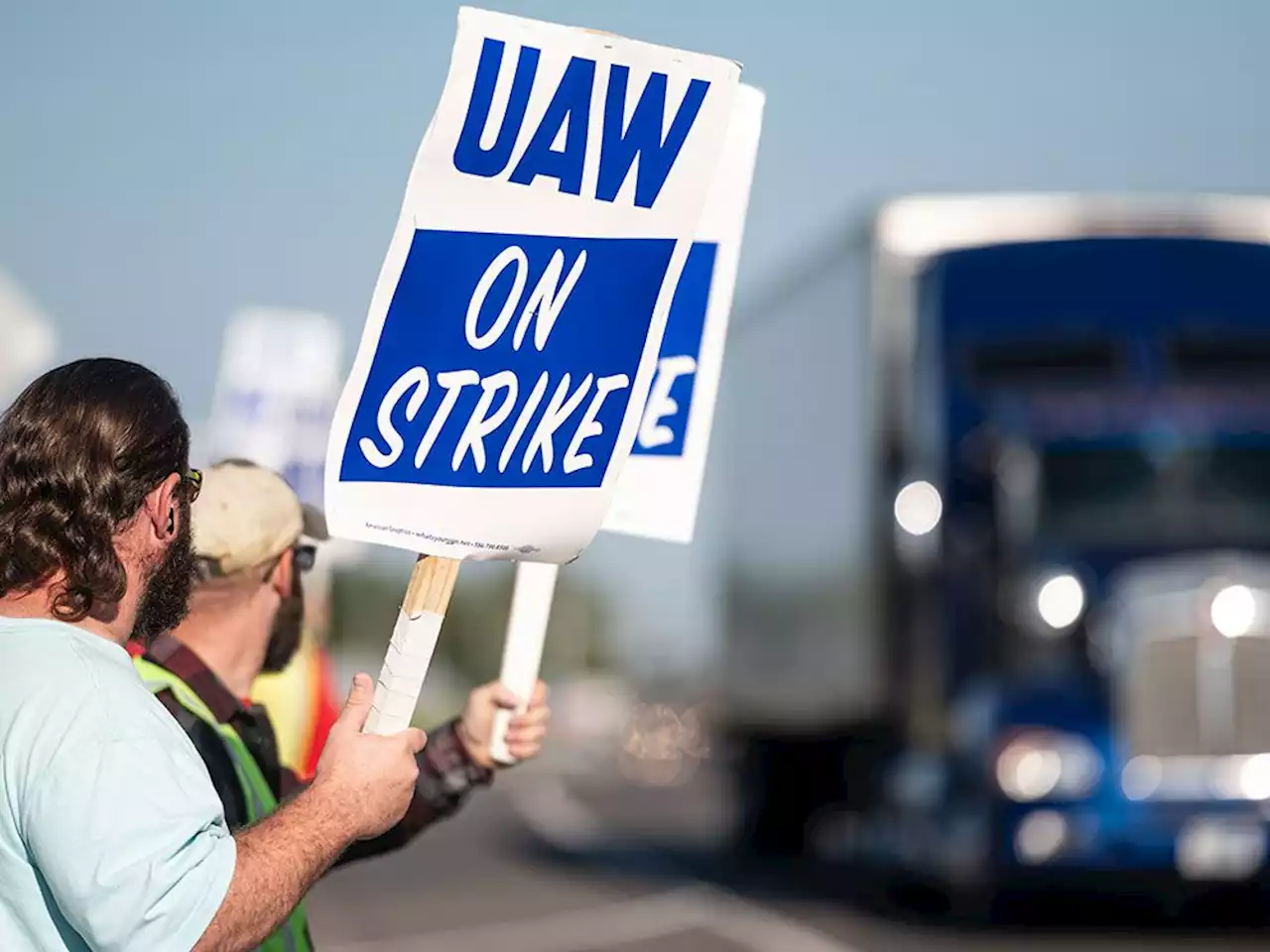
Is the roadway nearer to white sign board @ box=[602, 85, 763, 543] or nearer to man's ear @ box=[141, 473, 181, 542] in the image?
white sign board @ box=[602, 85, 763, 543]

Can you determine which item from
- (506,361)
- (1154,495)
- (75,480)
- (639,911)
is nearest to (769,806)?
(639,911)

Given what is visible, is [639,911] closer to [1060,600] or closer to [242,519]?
[1060,600]

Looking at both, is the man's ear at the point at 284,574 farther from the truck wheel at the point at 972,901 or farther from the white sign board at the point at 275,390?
the truck wheel at the point at 972,901

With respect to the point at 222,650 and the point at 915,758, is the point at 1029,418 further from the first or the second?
the point at 222,650

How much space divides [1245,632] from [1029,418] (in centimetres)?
175

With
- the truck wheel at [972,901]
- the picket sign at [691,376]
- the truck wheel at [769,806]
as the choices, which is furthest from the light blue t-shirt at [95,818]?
the truck wheel at [769,806]

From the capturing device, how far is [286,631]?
4.77 m

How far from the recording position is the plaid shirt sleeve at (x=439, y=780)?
14.9ft

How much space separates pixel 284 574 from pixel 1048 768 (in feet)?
31.8

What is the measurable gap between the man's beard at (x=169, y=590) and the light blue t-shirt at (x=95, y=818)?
22 cm

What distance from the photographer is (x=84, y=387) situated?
10.1 ft

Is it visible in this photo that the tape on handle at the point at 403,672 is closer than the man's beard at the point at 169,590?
No

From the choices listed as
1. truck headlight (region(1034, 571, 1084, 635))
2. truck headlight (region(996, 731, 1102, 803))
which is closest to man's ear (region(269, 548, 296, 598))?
truck headlight (region(996, 731, 1102, 803))

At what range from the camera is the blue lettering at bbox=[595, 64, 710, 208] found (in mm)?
3551
